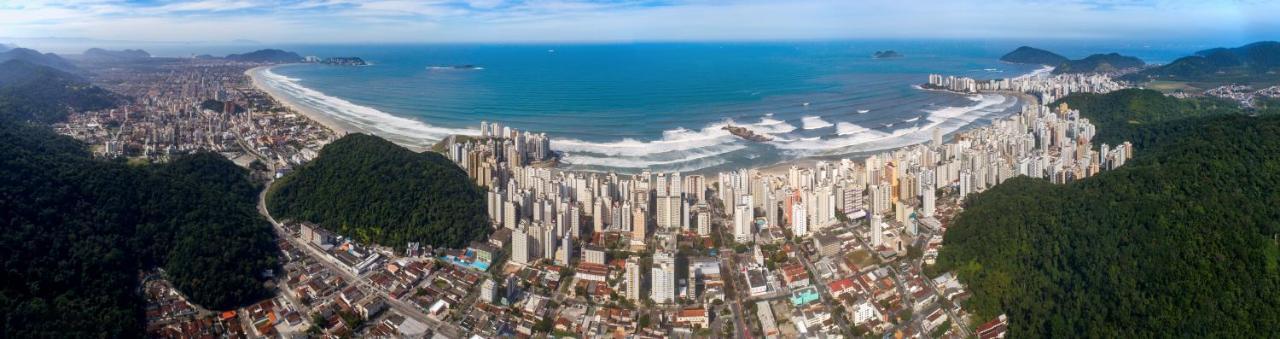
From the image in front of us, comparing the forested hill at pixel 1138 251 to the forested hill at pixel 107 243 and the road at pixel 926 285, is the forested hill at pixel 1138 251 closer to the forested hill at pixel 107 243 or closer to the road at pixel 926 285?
the road at pixel 926 285

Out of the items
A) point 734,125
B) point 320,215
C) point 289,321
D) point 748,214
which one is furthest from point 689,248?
point 734,125

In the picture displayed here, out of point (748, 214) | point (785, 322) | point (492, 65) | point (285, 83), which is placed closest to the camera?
point (785, 322)

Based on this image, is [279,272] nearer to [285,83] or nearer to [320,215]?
[320,215]

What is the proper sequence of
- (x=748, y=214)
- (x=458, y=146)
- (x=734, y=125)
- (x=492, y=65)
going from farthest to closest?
(x=492, y=65), (x=734, y=125), (x=458, y=146), (x=748, y=214)

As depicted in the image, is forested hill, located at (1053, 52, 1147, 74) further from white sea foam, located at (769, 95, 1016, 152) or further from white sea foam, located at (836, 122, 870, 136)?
white sea foam, located at (836, 122, 870, 136)

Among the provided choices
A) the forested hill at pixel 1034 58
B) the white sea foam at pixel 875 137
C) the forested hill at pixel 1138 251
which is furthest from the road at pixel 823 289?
the forested hill at pixel 1034 58

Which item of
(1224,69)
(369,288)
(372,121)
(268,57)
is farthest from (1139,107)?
(268,57)
